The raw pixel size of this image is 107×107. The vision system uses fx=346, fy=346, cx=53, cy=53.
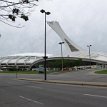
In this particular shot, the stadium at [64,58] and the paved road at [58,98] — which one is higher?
the stadium at [64,58]

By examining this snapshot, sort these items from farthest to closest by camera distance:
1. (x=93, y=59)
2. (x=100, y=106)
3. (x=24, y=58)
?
(x=24, y=58), (x=93, y=59), (x=100, y=106)

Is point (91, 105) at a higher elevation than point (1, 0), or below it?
below

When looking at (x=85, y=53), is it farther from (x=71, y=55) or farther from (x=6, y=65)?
(x=6, y=65)

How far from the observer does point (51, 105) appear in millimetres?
15992

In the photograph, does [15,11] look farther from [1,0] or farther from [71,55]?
[71,55]

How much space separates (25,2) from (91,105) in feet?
23.0

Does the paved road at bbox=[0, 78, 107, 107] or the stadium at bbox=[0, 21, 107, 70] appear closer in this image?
the paved road at bbox=[0, 78, 107, 107]

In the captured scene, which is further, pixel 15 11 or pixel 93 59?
pixel 93 59

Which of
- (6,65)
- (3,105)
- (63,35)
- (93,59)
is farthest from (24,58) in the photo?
(3,105)

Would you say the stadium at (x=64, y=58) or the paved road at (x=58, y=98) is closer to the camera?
the paved road at (x=58, y=98)

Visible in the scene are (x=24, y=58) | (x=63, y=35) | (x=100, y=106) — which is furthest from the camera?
(x=24, y=58)

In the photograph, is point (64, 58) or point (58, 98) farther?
point (64, 58)

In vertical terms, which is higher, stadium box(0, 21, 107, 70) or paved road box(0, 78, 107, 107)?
stadium box(0, 21, 107, 70)

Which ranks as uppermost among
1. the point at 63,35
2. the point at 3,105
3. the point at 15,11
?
the point at 63,35
